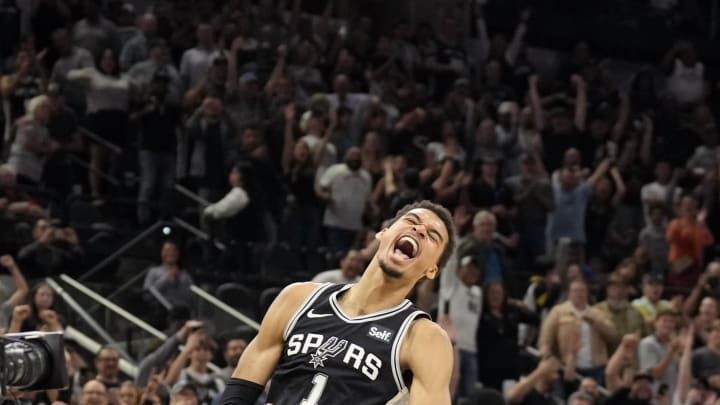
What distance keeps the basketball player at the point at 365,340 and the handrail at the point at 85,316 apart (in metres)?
7.03

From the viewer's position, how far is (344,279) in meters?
13.8

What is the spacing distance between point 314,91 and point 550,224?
286 centimetres

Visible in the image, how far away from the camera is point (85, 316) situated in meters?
13.5

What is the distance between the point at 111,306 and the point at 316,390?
7.58 metres

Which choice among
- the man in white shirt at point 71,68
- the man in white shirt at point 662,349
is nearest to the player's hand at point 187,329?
the man in white shirt at point 662,349

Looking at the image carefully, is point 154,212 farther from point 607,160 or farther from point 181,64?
point 607,160

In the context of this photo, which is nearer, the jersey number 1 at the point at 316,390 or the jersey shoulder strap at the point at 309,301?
the jersey number 1 at the point at 316,390

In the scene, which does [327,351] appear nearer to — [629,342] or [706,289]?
[629,342]

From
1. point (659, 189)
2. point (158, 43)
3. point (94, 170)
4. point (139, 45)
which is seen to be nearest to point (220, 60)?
point (158, 43)

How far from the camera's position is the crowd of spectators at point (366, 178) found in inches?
541

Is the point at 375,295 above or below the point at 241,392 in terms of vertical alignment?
above

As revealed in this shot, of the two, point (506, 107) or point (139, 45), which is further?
point (506, 107)

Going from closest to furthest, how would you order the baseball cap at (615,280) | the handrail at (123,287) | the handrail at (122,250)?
the handrail at (123,287) < the handrail at (122,250) < the baseball cap at (615,280)

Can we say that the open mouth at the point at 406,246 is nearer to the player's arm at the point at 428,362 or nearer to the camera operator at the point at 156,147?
the player's arm at the point at 428,362
